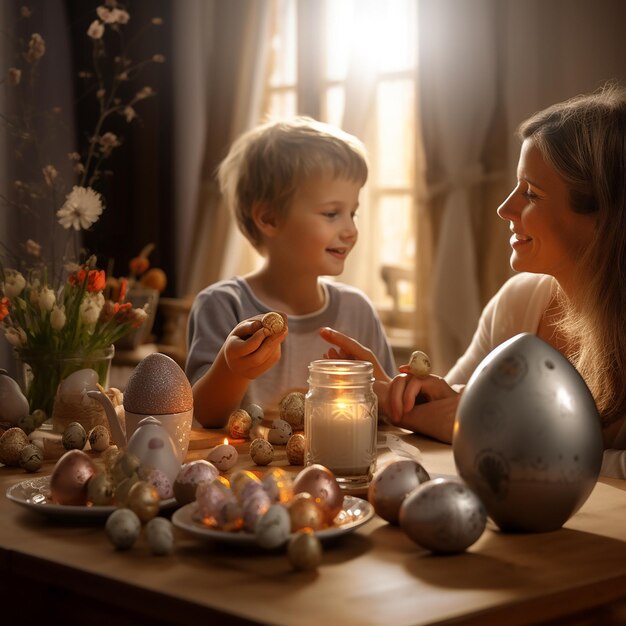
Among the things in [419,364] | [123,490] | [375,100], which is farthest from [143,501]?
[375,100]

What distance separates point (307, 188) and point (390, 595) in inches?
58.8

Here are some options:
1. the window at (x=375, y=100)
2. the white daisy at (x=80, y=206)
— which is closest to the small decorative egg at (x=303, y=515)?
the white daisy at (x=80, y=206)

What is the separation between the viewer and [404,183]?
3.54 meters

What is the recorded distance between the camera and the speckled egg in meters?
1.26

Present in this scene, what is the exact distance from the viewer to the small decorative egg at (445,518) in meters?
0.90

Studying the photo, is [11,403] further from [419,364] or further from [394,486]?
[394,486]

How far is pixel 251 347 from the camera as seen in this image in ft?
5.11

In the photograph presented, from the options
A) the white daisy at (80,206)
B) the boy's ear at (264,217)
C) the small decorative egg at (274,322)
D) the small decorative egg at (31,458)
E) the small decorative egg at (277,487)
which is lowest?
the small decorative egg at (31,458)

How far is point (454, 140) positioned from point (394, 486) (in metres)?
2.39

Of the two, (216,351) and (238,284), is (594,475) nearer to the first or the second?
(216,351)

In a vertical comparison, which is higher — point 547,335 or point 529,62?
point 529,62

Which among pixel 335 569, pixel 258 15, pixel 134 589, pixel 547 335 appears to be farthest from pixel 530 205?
pixel 258 15

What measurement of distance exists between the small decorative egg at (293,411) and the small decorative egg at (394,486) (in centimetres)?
48

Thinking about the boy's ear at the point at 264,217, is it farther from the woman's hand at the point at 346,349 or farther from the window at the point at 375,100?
the window at the point at 375,100
